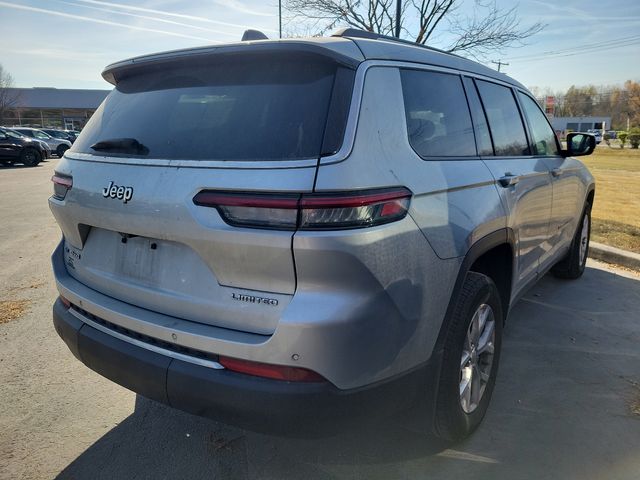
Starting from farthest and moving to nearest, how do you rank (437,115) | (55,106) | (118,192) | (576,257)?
1. (55,106)
2. (576,257)
3. (437,115)
4. (118,192)

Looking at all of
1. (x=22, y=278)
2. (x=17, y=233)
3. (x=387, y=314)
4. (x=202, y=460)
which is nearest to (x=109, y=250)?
(x=202, y=460)

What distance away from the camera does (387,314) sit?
6.14 ft

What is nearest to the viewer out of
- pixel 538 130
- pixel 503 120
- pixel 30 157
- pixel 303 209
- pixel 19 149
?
pixel 303 209

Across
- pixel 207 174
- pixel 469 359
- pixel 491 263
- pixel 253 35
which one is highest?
pixel 253 35

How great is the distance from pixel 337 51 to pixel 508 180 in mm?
1475

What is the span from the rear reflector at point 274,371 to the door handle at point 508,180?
1681mm

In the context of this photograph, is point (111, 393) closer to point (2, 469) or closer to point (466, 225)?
point (2, 469)

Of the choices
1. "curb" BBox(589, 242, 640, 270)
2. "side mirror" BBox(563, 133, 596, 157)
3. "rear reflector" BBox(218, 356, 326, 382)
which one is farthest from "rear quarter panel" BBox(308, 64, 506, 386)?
"curb" BBox(589, 242, 640, 270)

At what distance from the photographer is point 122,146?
7.60 feet

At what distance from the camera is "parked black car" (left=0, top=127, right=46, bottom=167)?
21.8m

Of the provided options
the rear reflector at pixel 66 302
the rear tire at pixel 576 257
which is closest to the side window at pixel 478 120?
the rear reflector at pixel 66 302

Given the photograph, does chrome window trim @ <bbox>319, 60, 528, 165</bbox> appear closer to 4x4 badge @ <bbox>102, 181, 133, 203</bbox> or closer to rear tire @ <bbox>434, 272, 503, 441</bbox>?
4x4 badge @ <bbox>102, 181, 133, 203</bbox>

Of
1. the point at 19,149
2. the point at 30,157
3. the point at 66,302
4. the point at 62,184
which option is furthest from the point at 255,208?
the point at 30,157

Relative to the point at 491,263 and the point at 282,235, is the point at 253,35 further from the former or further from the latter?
the point at 491,263
